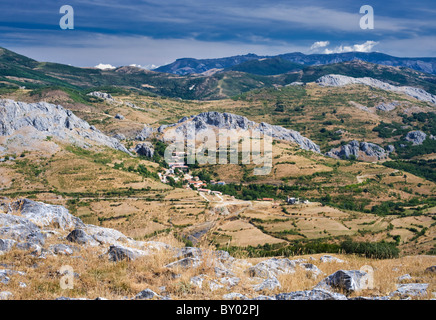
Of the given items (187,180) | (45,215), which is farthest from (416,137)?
(45,215)

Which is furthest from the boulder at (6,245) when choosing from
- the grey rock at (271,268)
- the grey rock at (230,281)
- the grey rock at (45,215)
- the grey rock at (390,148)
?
the grey rock at (390,148)

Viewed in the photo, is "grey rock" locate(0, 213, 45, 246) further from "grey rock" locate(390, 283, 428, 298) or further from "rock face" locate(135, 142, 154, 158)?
"rock face" locate(135, 142, 154, 158)

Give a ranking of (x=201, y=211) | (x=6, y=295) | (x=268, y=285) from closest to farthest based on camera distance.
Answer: (x=6, y=295) < (x=268, y=285) < (x=201, y=211)

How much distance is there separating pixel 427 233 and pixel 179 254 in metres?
65.1

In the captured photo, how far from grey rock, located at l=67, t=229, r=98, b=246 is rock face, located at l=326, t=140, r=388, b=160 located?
6002 inches

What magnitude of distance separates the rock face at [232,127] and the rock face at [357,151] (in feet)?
33.1

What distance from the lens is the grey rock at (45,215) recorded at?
43.3 ft

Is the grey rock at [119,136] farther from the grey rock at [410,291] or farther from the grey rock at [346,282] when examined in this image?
the grey rock at [410,291]

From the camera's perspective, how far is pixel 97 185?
7344 cm

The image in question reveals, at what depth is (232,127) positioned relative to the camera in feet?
516

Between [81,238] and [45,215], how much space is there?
4122mm

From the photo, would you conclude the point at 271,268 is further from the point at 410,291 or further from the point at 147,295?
the point at 147,295
